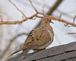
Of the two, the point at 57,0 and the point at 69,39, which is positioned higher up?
the point at 57,0

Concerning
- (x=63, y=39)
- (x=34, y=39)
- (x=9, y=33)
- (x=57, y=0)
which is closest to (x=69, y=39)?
(x=63, y=39)

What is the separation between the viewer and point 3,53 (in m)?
14.1

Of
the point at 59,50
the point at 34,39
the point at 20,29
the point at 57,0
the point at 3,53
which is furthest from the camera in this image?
the point at 20,29

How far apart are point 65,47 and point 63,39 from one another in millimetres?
6888

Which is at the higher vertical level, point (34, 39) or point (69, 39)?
point (69, 39)

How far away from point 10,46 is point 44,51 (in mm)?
9559

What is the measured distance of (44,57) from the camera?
4613mm

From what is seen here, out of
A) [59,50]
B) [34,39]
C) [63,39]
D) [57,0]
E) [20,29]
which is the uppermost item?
[20,29]

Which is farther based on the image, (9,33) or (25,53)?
(9,33)

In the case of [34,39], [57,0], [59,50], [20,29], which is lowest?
[59,50]

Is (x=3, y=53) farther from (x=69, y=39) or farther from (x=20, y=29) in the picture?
(x=69, y=39)

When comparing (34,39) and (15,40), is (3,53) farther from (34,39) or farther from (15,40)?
(34,39)

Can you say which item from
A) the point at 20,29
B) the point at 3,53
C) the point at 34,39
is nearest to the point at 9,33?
the point at 20,29

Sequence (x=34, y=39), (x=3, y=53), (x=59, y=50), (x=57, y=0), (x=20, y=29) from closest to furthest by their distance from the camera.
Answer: (x=59, y=50) < (x=34, y=39) < (x=57, y=0) < (x=3, y=53) < (x=20, y=29)
